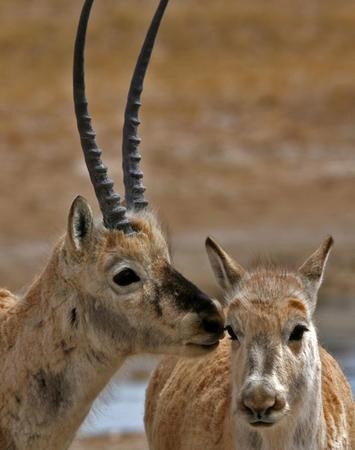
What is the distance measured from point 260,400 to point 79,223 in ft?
5.34

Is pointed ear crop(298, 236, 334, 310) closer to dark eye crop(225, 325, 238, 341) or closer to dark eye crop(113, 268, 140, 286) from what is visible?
dark eye crop(225, 325, 238, 341)

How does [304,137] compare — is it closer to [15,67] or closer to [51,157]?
[51,157]

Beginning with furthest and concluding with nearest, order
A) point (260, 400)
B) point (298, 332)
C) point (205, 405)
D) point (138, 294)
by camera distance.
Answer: point (205, 405)
point (298, 332)
point (138, 294)
point (260, 400)

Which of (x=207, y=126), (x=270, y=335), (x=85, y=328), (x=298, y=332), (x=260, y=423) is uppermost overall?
(x=207, y=126)

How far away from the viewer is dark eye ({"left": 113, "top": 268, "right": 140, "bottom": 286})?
1174 cm

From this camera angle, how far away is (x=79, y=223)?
465 inches

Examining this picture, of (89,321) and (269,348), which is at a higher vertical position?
(269,348)

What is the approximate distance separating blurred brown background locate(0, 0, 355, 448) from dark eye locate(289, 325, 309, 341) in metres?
13.1

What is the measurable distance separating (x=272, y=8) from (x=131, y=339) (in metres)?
43.3

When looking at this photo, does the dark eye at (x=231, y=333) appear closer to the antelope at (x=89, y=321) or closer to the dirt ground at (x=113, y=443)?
the antelope at (x=89, y=321)

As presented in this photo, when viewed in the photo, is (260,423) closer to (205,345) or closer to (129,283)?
(205,345)

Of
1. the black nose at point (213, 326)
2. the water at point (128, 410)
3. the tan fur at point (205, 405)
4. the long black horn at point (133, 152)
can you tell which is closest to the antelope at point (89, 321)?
the black nose at point (213, 326)

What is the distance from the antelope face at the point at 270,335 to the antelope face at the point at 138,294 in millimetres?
343

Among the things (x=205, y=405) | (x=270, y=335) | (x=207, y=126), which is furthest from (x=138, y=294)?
(x=207, y=126)
